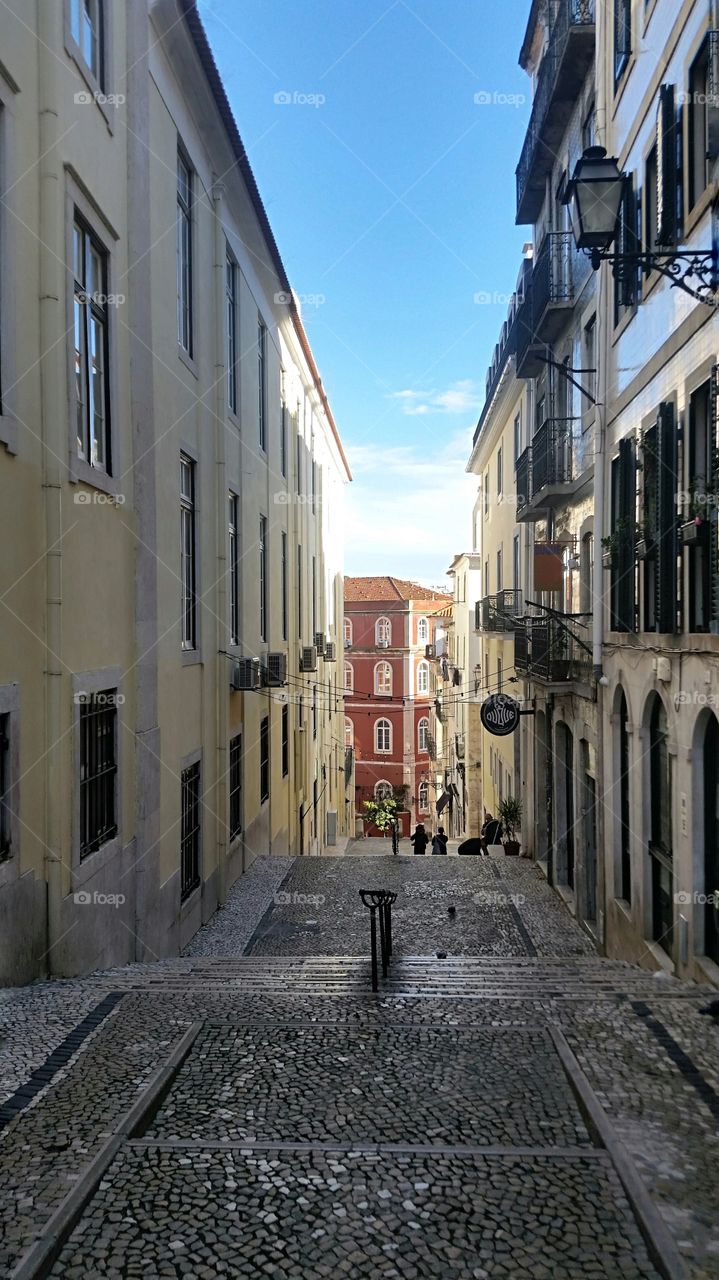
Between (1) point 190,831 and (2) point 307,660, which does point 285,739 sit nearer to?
(2) point 307,660

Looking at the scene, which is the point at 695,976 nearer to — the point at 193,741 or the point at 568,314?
the point at 193,741

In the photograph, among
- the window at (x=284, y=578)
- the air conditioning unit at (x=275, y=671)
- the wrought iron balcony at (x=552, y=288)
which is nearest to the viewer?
the wrought iron balcony at (x=552, y=288)

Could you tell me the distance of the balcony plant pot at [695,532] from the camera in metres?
7.20

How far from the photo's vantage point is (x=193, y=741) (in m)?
11.5

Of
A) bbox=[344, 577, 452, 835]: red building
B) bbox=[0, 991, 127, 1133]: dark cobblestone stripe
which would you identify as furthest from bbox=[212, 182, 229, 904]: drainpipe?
bbox=[344, 577, 452, 835]: red building

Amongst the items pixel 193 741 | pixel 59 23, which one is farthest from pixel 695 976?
pixel 59 23

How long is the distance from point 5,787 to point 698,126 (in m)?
7.68

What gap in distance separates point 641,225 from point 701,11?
248 cm

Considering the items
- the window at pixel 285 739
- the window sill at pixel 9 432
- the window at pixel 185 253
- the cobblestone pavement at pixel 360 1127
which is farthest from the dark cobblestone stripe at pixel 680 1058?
the window at pixel 285 739

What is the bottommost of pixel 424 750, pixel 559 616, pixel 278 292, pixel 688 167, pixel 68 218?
pixel 424 750

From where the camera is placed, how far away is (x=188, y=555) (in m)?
11.9

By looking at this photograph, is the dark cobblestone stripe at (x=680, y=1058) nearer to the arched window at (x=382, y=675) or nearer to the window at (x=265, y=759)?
the window at (x=265, y=759)

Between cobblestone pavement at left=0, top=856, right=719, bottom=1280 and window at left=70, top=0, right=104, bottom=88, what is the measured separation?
7824 mm

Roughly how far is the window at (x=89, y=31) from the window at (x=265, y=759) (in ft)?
36.6
